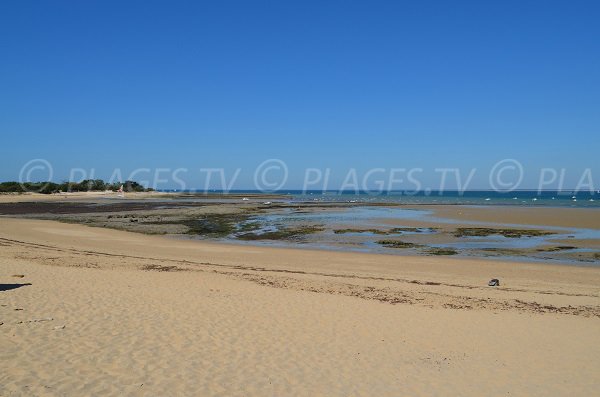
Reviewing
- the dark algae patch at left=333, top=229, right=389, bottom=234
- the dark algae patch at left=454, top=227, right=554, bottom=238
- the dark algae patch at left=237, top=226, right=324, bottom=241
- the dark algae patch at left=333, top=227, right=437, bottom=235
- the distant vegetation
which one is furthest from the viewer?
the distant vegetation

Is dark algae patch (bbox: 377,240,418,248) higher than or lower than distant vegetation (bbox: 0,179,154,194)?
lower

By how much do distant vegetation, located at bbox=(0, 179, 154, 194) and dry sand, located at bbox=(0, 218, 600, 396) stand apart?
3773 inches

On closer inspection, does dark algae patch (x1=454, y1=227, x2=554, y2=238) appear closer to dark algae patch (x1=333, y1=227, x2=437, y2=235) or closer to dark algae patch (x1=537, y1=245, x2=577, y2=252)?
dark algae patch (x1=333, y1=227, x2=437, y2=235)

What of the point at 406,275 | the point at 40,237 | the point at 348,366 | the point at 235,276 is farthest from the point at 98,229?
the point at 348,366

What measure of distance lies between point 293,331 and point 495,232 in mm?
26120

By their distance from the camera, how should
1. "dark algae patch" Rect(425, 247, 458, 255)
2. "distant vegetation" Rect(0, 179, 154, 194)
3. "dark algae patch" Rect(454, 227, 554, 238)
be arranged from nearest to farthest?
1. "dark algae patch" Rect(425, 247, 458, 255)
2. "dark algae patch" Rect(454, 227, 554, 238)
3. "distant vegetation" Rect(0, 179, 154, 194)

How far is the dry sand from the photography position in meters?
6.64

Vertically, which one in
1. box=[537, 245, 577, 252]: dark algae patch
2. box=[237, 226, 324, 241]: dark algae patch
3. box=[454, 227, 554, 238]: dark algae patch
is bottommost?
box=[237, 226, 324, 241]: dark algae patch

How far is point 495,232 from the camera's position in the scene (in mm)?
31578

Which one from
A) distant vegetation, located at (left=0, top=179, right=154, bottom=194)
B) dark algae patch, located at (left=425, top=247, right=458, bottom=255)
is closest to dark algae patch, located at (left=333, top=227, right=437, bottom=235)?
dark algae patch, located at (left=425, top=247, right=458, bottom=255)

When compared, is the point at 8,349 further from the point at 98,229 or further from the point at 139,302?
the point at 98,229

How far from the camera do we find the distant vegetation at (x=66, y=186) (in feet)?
323

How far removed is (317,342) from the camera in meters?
8.58

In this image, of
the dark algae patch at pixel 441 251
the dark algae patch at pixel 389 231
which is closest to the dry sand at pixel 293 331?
the dark algae patch at pixel 441 251
